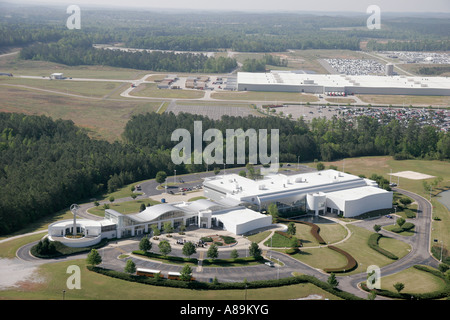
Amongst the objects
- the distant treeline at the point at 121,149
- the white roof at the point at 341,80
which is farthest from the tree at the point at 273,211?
the white roof at the point at 341,80

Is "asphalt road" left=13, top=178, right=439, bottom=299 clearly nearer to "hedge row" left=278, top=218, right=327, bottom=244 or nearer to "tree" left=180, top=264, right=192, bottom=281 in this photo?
"tree" left=180, top=264, right=192, bottom=281

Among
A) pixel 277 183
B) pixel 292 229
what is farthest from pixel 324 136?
pixel 292 229

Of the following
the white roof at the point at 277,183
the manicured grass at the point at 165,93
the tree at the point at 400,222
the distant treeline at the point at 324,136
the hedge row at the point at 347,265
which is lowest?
the hedge row at the point at 347,265

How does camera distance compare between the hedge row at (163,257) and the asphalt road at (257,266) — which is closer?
the asphalt road at (257,266)

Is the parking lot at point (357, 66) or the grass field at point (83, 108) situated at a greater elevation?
the parking lot at point (357, 66)

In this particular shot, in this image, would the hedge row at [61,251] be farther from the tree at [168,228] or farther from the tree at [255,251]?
the tree at [255,251]

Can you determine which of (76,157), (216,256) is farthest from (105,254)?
(76,157)

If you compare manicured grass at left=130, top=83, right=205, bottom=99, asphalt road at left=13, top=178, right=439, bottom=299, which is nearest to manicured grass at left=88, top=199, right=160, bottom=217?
asphalt road at left=13, top=178, right=439, bottom=299
